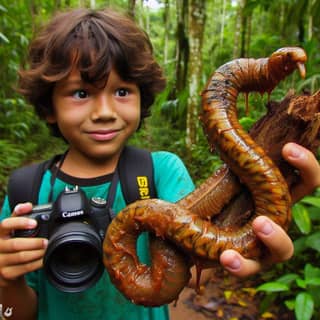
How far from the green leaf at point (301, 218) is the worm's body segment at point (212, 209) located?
1.24 meters

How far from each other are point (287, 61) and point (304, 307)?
1.49 meters

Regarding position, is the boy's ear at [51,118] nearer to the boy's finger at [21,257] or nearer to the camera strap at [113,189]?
the camera strap at [113,189]

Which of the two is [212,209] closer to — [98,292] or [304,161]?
[304,161]

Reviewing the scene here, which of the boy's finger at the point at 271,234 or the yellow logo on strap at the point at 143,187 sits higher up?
the boy's finger at the point at 271,234

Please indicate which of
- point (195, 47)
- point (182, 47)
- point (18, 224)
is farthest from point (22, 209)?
point (182, 47)

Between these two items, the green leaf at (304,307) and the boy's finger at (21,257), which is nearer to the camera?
the boy's finger at (21,257)

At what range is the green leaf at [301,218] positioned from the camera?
1.99 meters

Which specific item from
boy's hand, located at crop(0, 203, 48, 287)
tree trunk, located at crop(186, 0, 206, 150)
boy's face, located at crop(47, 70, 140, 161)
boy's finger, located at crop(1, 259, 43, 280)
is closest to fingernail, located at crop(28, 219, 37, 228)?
boy's hand, located at crop(0, 203, 48, 287)

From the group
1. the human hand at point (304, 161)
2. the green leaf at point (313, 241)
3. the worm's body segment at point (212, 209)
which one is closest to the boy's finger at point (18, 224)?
the worm's body segment at point (212, 209)

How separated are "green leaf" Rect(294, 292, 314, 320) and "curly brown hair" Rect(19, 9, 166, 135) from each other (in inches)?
55.3

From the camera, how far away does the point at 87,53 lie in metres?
1.28

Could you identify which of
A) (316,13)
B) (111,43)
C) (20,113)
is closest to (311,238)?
(111,43)

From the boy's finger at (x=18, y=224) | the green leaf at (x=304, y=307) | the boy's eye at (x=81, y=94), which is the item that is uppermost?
the boy's eye at (x=81, y=94)

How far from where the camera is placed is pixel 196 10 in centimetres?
483
